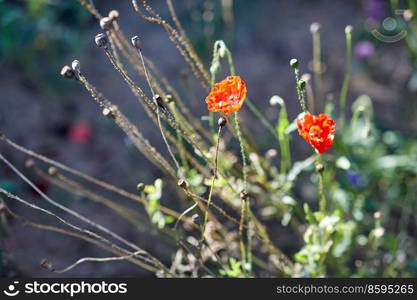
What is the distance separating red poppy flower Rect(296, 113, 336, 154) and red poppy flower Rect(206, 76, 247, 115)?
0.16 meters

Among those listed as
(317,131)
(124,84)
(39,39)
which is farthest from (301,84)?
(39,39)

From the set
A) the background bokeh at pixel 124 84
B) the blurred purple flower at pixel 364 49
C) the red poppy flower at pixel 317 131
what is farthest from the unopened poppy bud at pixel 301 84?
the blurred purple flower at pixel 364 49

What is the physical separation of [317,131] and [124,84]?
175 centimetres

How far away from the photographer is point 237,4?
3184mm

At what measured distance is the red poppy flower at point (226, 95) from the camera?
1.40 metres

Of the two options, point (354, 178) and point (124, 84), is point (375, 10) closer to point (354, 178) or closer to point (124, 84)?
point (354, 178)

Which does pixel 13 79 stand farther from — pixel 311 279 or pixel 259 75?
pixel 311 279

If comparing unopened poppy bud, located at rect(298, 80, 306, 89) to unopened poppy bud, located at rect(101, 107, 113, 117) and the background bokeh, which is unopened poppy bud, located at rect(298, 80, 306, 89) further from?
the background bokeh

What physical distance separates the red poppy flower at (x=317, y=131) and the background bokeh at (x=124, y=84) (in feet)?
3.34

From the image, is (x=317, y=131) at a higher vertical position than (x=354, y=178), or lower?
lower

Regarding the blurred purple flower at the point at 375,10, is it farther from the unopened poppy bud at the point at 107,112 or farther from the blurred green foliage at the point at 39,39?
the unopened poppy bud at the point at 107,112

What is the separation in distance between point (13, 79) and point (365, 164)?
180 cm

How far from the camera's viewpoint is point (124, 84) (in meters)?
2.98

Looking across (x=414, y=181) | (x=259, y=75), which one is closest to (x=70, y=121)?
(x=259, y=75)
